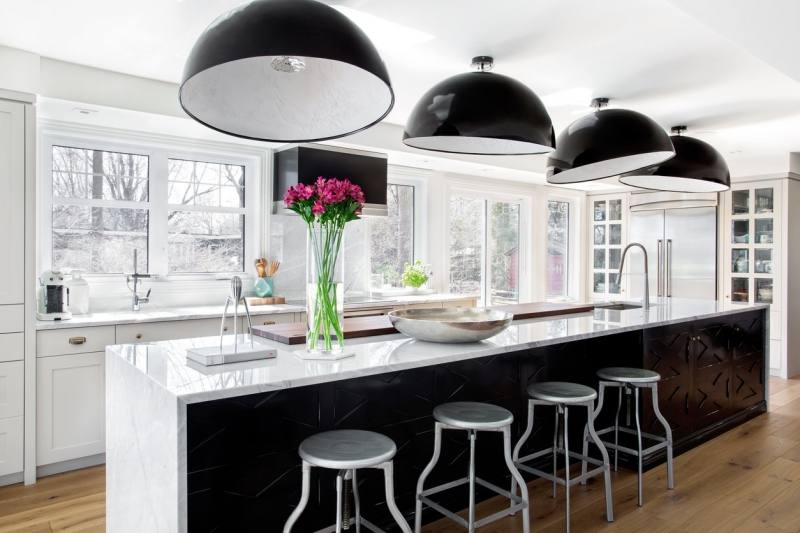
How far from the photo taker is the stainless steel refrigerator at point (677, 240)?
6.17 metres

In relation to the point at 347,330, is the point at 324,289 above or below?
above

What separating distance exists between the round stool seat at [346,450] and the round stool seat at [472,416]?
1.20 feet

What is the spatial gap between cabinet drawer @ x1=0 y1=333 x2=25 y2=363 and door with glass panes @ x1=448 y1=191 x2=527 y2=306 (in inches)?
156

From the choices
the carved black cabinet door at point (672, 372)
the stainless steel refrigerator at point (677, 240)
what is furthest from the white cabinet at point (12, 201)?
the stainless steel refrigerator at point (677, 240)

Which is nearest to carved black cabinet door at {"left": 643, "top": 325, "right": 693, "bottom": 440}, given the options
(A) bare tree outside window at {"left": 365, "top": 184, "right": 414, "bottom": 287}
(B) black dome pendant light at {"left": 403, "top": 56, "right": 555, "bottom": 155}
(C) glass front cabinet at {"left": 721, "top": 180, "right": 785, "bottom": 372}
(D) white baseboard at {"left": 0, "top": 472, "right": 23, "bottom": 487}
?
→ (B) black dome pendant light at {"left": 403, "top": 56, "right": 555, "bottom": 155}

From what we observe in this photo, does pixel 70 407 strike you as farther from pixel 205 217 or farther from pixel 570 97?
pixel 570 97

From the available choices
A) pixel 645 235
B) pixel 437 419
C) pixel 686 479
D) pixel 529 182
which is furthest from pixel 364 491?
pixel 645 235

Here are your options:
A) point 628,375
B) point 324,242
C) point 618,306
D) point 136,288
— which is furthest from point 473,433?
point 136,288

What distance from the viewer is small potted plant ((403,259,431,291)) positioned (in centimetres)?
→ 545

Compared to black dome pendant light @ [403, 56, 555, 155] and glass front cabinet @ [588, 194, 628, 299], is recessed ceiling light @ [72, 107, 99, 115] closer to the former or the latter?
black dome pendant light @ [403, 56, 555, 155]

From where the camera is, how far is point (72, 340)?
3.23 m

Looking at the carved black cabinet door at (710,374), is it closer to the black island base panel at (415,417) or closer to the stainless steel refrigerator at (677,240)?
the black island base panel at (415,417)

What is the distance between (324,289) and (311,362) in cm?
26

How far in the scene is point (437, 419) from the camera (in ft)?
7.27
